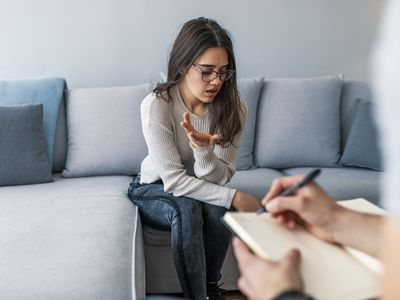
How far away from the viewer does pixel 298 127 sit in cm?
244

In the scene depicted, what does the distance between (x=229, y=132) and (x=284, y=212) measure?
1005 mm

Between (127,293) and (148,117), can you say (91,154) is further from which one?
(127,293)

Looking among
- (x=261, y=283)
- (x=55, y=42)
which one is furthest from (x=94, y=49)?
(x=261, y=283)

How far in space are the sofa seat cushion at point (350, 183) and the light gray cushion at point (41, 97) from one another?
1153 mm

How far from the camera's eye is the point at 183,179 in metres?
1.75

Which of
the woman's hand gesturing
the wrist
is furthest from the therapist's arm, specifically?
the woman's hand gesturing

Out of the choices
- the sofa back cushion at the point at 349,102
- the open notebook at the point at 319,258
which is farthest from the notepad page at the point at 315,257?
the sofa back cushion at the point at 349,102

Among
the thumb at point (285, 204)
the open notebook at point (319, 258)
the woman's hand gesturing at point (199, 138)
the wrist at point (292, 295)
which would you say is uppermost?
the thumb at point (285, 204)

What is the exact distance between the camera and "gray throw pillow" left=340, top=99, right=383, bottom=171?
2346 mm

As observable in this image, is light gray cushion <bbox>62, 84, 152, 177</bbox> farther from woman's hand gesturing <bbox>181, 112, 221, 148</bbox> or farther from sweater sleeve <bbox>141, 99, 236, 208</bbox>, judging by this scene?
woman's hand gesturing <bbox>181, 112, 221, 148</bbox>

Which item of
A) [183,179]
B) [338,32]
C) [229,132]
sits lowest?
[183,179]

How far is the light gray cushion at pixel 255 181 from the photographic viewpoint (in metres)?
2.06

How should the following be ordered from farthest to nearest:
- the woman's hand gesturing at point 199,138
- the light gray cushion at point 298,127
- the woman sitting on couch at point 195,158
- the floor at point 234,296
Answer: the light gray cushion at point 298,127 < the floor at point 234,296 < the woman sitting on couch at point 195,158 < the woman's hand gesturing at point 199,138

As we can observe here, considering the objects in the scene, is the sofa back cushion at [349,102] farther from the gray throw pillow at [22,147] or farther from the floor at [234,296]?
the gray throw pillow at [22,147]
